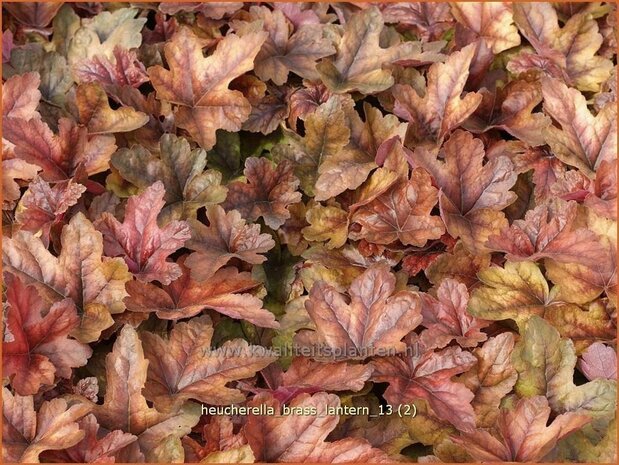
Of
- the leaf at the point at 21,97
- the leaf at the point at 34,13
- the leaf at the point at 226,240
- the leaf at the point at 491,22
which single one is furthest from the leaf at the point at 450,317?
the leaf at the point at 34,13

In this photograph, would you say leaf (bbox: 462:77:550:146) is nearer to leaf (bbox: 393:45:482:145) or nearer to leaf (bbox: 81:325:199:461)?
leaf (bbox: 393:45:482:145)

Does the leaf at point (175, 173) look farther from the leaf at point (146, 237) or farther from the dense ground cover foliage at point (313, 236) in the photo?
the leaf at point (146, 237)

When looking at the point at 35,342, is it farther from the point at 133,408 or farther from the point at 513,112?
the point at 513,112

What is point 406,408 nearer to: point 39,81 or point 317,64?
point 317,64

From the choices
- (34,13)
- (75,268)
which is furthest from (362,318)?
(34,13)

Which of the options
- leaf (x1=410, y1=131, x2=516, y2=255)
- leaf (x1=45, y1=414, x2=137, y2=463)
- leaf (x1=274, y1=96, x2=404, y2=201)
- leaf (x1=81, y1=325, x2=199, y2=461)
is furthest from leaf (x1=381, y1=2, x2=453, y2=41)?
leaf (x1=45, y1=414, x2=137, y2=463)

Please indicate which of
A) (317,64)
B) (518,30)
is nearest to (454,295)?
(317,64)

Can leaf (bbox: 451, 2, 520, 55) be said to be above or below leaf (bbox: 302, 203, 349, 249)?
above
